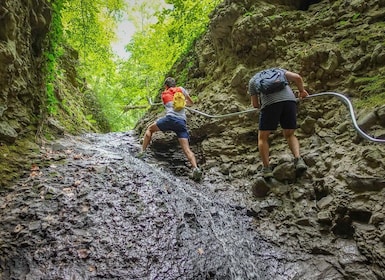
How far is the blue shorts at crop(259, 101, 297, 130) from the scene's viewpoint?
4.38m

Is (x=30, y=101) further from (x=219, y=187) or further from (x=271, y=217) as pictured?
(x=271, y=217)

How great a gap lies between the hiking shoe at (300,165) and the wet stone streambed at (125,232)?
112 centimetres

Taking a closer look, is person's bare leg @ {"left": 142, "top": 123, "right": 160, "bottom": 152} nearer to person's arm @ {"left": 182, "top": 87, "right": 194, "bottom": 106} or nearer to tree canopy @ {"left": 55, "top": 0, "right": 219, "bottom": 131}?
person's arm @ {"left": 182, "top": 87, "right": 194, "bottom": 106}

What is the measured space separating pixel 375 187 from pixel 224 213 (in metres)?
2.24

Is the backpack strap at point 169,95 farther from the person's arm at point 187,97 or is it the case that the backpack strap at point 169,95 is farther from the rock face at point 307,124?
the rock face at point 307,124

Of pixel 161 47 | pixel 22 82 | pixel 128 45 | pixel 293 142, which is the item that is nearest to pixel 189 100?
pixel 293 142

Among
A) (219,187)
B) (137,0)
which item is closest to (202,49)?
(219,187)

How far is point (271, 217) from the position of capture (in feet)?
14.5

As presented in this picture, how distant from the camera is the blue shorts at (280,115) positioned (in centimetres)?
438

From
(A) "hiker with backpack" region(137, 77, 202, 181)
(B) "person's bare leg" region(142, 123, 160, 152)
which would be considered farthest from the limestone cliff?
(A) "hiker with backpack" region(137, 77, 202, 181)

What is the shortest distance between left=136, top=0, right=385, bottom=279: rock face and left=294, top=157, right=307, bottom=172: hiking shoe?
98mm

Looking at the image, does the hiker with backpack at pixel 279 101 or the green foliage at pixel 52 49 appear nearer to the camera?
the hiker with backpack at pixel 279 101

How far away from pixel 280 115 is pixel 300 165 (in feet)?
2.81

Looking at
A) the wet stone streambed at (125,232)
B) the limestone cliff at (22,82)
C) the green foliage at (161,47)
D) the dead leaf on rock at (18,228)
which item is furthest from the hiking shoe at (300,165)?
the green foliage at (161,47)
